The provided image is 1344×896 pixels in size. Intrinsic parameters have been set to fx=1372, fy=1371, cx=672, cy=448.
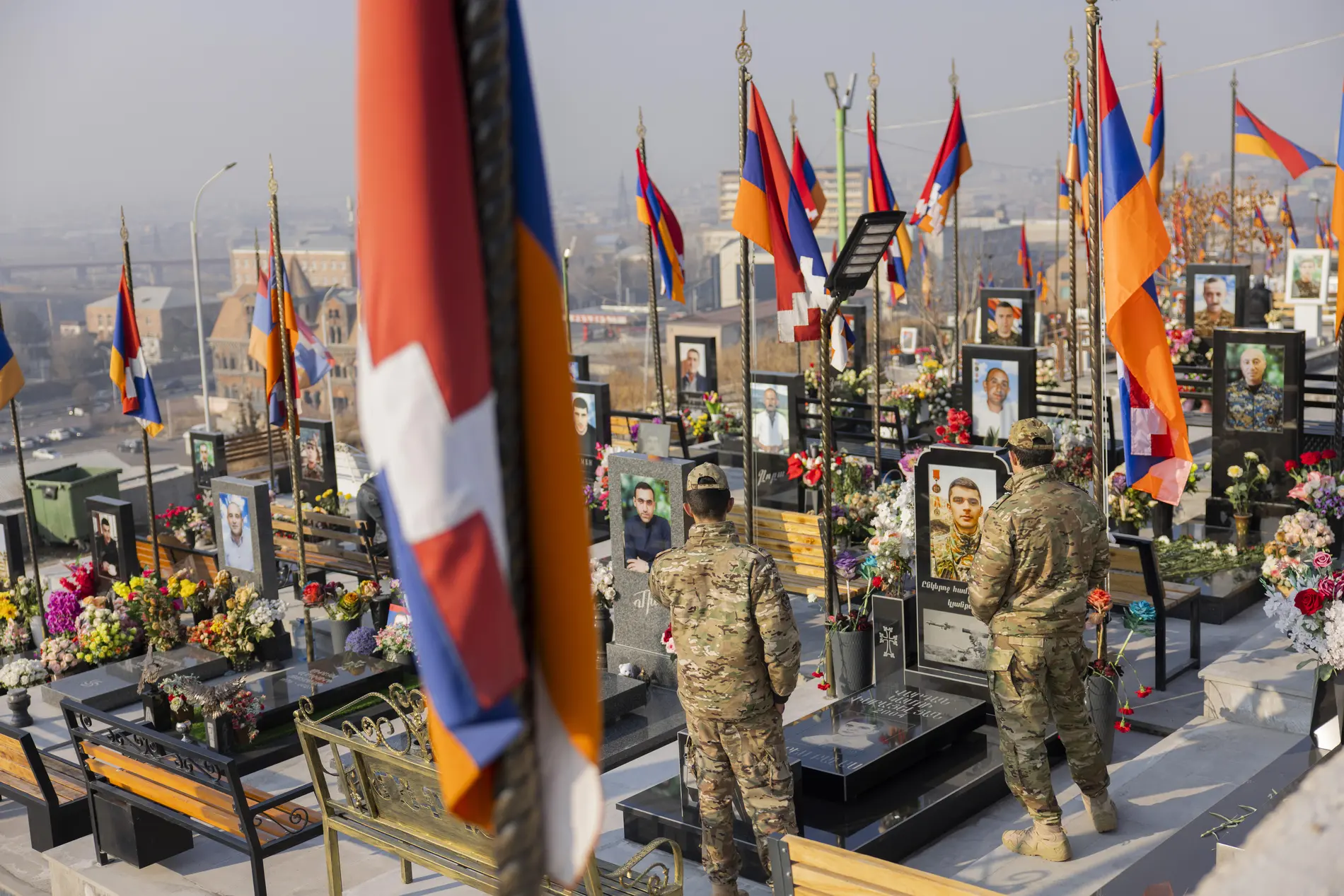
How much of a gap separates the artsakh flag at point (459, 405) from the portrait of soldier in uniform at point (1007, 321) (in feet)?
63.1

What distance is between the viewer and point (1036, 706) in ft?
21.6

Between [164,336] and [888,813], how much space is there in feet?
344

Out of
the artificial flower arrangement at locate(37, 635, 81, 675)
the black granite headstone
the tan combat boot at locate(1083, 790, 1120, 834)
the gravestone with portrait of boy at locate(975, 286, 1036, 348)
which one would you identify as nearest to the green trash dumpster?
the artificial flower arrangement at locate(37, 635, 81, 675)

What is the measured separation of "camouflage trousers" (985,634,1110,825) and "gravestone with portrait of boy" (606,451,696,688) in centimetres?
353

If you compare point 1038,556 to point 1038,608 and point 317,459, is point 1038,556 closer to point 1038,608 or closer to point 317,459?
point 1038,608

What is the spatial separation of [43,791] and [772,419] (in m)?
10.2

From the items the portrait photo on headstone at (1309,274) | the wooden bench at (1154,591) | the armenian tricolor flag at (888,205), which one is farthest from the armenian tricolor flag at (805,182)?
the portrait photo on headstone at (1309,274)

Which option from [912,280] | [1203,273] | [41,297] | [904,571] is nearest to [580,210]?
[41,297]

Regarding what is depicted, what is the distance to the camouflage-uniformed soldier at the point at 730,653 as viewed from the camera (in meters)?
5.95

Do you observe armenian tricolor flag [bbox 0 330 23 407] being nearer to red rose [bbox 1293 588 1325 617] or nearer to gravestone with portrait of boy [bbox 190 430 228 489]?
gravestone with portrait of boy [bbox 190 430 228 489]

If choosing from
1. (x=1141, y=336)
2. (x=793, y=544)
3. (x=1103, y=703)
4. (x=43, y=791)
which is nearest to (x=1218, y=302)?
(x=793, y=544)

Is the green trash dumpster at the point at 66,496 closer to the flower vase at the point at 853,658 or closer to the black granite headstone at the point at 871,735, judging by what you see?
the flower vase at the point at 853,658

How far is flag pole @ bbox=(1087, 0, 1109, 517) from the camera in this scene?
7965 mm

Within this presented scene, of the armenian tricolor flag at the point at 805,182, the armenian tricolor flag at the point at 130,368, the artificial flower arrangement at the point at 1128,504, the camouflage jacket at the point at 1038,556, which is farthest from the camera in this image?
the armenian tricolor flag at the point at 805,182
